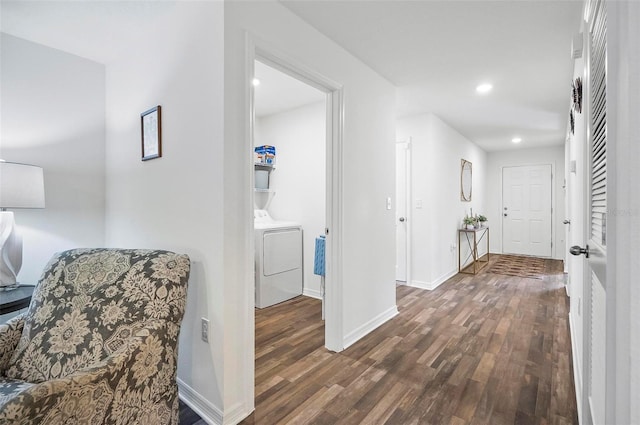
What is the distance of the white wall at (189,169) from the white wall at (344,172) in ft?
0.20

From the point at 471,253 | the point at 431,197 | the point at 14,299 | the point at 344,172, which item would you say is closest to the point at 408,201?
the point at 431,197

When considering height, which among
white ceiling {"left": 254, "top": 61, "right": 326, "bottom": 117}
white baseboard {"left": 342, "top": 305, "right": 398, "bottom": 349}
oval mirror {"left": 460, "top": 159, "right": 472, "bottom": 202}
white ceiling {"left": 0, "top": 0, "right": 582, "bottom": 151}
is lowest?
white baseboard {"left": 342, "top": 305, "right": 398, "bottom": 349}

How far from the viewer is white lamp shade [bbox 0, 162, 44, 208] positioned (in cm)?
179

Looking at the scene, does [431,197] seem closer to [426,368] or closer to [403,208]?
[403,208]

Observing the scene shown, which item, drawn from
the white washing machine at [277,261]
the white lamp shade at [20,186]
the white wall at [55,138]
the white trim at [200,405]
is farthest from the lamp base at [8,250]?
the white washing machine at [277,261]

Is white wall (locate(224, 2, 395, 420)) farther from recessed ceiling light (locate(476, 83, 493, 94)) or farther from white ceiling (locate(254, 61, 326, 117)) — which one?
recessed ceiling light (locate(476, 83, 493, 94))

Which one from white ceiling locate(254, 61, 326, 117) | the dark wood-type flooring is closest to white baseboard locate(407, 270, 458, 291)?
the dark wood-type flooring

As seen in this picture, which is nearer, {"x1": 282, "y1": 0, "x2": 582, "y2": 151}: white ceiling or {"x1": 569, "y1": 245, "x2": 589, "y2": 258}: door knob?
{"x1": 569, "y1": 245, "x2": 589, "y2": 258}: door knob

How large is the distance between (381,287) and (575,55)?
214 cm

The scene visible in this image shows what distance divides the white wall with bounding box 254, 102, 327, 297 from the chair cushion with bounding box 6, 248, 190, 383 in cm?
227

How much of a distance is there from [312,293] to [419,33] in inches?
112

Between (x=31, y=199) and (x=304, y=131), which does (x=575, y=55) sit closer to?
(x=304, y=131)

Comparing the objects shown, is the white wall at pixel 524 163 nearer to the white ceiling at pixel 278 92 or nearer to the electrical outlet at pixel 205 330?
the white ceiling at pixel 278 92

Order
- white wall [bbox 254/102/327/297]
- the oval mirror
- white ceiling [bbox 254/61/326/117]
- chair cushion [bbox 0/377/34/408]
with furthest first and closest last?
the oval mirror < white wall [bbox 254/102/327/297] < white ceiling [bbox 254/61/326/117] < chair cushion [bbox 0/377/34/408]
